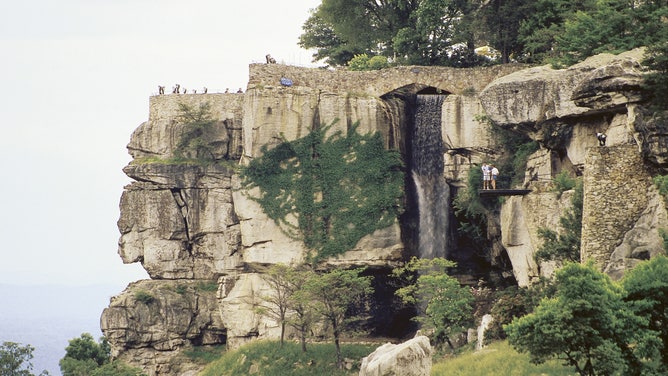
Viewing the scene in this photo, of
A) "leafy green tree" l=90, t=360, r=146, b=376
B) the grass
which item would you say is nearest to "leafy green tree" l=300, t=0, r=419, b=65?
"leafy green tree" l=90, t=360, r=146, b=376

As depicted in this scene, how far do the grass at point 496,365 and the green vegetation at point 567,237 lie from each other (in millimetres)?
3689

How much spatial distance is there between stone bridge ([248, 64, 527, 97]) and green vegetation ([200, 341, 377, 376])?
12434 mm

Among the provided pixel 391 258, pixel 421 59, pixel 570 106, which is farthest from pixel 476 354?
pixel 421 59

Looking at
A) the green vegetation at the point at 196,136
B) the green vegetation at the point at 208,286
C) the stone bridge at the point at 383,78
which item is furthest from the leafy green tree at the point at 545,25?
the green vegetation at the point at 208,286

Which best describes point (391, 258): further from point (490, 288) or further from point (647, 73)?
point (647, 73)

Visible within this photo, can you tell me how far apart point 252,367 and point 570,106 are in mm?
18482

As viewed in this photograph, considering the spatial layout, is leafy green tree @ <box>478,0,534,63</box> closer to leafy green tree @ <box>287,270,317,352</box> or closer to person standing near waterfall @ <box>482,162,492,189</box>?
person standing near waterfall @ <box>482,162,492,189</box>

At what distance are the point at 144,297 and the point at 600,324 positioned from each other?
104 feet

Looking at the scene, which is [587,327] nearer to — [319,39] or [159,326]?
[159,326]

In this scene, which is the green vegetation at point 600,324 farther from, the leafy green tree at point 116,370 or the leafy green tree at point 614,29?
the leafy green tree at point 116,370

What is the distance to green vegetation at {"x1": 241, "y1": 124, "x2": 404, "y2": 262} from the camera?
53.0 metres

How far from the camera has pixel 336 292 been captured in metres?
49.4

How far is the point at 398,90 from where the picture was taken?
5409 cm

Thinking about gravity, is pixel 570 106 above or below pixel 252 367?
above
